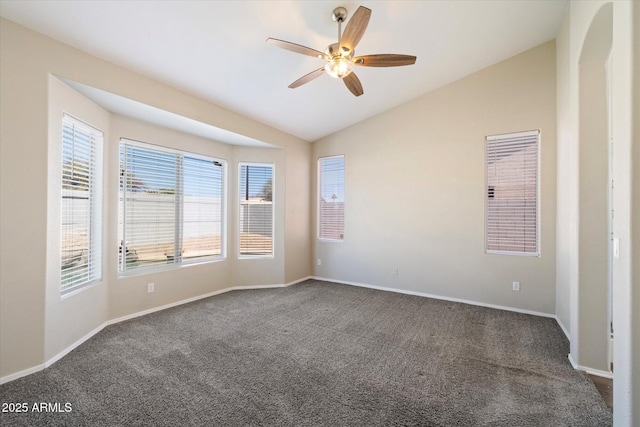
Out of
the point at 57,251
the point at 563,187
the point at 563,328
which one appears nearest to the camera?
the point at 57,251

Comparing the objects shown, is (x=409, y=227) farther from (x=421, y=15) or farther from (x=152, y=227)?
(x=152, y=227)

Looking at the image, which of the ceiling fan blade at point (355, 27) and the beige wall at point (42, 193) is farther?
the beige wall at point (42, 193)

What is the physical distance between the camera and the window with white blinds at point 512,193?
12.6ft

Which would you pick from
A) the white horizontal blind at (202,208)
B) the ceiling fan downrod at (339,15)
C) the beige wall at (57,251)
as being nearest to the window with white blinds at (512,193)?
the ceiling fan downrod at (339,15)

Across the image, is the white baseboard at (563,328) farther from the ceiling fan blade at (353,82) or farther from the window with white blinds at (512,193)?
the ceiling fan blade at (353,82)

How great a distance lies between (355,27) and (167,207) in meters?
3.53

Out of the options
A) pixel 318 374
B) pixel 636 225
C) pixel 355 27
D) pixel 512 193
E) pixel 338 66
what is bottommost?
pixel 318 374

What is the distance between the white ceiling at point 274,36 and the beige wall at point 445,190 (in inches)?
16.6

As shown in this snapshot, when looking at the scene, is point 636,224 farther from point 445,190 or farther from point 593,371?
point 445,190

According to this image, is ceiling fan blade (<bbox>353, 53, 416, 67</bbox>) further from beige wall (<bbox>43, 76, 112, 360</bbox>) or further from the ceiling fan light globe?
beige wall (<bbox>43, 76, 112, 360</bbox>)

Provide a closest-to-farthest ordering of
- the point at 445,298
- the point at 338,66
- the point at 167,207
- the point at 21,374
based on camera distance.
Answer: the point at 21,374 < the point at 338,66 < the point at 167,207 < the point at 445,298

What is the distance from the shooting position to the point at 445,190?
440 cm

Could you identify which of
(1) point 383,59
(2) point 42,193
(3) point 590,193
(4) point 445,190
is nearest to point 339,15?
(1) point 383,59

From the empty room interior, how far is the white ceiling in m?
0.03
